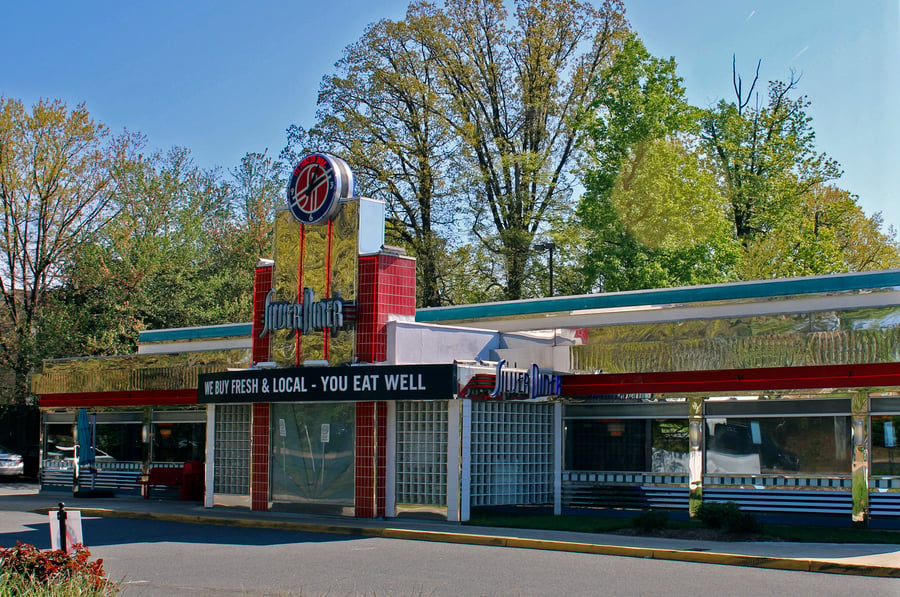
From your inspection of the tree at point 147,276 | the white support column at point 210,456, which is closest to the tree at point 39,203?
the tree at point 147,276

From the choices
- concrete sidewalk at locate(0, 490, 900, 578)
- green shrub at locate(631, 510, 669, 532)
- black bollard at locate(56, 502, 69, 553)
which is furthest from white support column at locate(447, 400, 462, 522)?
black bollard at locate(56, 502, 69, 553)

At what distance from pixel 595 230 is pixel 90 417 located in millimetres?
18529

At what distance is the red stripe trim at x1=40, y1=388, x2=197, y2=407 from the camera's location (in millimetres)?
27869

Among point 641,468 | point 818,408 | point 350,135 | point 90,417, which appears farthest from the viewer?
point 350,135

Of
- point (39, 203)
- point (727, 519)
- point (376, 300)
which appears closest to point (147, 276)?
point (39, 203)

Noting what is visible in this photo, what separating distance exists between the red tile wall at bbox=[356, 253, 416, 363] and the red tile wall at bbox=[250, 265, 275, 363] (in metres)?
2.90

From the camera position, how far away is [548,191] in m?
43.8

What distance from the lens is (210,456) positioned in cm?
2480

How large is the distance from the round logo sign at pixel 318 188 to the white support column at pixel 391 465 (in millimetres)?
4472

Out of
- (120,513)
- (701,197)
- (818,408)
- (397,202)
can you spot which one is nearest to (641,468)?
(818,408)

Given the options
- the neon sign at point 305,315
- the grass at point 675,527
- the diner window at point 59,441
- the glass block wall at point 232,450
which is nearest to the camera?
the grass at point 675,527

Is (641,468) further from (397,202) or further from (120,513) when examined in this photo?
(397,202)

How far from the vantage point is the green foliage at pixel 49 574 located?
10.4 metres

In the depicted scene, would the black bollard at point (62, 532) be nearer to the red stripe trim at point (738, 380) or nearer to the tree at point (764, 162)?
the red stripe trim at point (738, 380)
